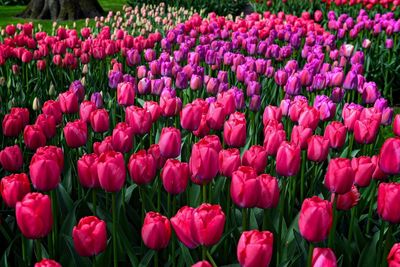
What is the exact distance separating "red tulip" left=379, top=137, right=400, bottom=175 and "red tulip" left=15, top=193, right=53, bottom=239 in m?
1.30

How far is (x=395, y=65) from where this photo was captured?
26.0ft

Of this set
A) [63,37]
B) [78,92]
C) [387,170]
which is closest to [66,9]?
[63,37]

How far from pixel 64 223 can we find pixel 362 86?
2812mm

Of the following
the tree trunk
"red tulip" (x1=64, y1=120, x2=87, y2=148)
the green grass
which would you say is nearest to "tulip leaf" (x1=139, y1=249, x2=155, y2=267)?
"red tulip" (x1=64, y1=120, x2=87, y2=148)

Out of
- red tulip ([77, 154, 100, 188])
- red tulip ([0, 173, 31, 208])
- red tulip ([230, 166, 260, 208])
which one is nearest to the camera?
red tulip ([230, 166, 260, 208])

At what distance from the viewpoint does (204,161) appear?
2.15 m

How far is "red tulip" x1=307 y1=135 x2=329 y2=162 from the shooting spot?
254cm

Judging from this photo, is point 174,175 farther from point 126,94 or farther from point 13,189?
point 126,94

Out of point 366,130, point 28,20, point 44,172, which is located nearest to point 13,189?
point 44,172

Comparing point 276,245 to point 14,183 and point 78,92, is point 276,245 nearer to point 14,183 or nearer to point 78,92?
point 14,183

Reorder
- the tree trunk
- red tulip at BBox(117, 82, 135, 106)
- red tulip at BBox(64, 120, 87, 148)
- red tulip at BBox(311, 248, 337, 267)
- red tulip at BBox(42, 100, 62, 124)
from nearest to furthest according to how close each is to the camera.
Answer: red tulip at BBox(311, 248, 337, 267), red tulip at BBox(64, 120, 87, 148), red tulip at BBox(42, 100, 62, 124), red tulip at BBox(117, 82, 135, 106), the tree trunk

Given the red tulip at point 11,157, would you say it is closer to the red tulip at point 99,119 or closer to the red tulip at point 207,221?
the red tulip at point 99,119

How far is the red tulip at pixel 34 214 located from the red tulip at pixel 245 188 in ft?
2.05

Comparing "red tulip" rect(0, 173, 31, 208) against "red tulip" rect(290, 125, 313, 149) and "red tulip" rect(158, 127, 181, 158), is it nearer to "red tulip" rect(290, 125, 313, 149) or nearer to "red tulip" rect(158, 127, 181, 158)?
"red tulip" rect(158, 127, 181, 158)
